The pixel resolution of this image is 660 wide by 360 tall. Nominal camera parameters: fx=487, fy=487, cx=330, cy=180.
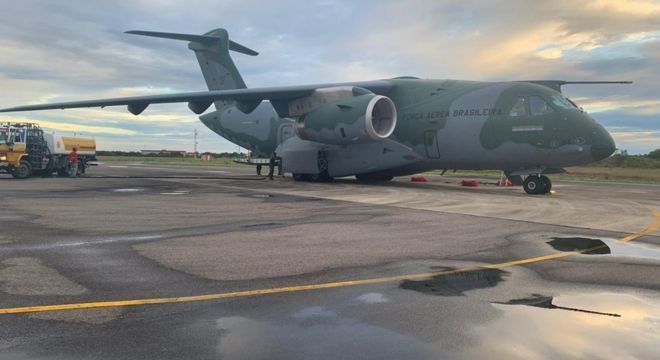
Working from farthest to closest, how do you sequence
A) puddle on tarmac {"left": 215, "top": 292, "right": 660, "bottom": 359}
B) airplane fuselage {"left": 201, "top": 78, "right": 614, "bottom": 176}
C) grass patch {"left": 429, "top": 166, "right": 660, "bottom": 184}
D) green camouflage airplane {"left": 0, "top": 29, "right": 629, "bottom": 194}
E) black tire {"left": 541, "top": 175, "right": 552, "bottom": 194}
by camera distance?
grass patch {"left": 429, "top": 166, "right": 660, "bottom": 184} < black tire {"left": 541, "top": 175, "right": 552, "bottom": 194} < green camouflage airplane {"left": 0, "top": 29, "right": 629, "bottom": 194} < airplane fuselage {"left": 201, "top": 78, "right": 614, "bottom": 176} < puddle on tarmac {"left": 215, "top": 292, "right": 660, "bottom": 359}

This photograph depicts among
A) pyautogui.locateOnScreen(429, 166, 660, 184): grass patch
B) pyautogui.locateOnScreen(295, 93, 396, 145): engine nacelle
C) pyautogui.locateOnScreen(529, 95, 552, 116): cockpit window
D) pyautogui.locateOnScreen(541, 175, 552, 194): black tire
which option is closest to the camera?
pyautogui.locateOnScreen(529, 95, 552, 116): cockpit window

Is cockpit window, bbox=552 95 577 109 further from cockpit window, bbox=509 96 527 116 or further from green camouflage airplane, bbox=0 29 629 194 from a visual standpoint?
cockpit window, bbox=509 96 527 116

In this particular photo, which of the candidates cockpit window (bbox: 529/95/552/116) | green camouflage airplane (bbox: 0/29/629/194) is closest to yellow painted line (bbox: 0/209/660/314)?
green camouflage airplane (bbox: 0/29/629/194)

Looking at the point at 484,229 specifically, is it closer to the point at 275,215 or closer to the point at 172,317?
the point at 275,215

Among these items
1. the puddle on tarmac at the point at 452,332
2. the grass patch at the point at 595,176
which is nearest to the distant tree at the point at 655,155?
the grass patch at the point at 595,176

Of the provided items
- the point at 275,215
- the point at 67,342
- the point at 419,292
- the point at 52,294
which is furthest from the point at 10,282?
the point at 275,215

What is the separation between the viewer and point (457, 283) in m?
5.09

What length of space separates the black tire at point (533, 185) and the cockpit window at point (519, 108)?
2.42 meters

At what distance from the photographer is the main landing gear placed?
17109mm

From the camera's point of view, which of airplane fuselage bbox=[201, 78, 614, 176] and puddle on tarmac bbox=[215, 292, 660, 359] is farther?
airplane fuselage bbox=[201, 78, 614, 176]

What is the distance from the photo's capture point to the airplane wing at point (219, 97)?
62.5 ft

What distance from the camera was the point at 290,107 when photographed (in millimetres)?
20500

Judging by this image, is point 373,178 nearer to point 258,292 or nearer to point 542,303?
point 258,292

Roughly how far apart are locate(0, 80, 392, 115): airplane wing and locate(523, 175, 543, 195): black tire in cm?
676
